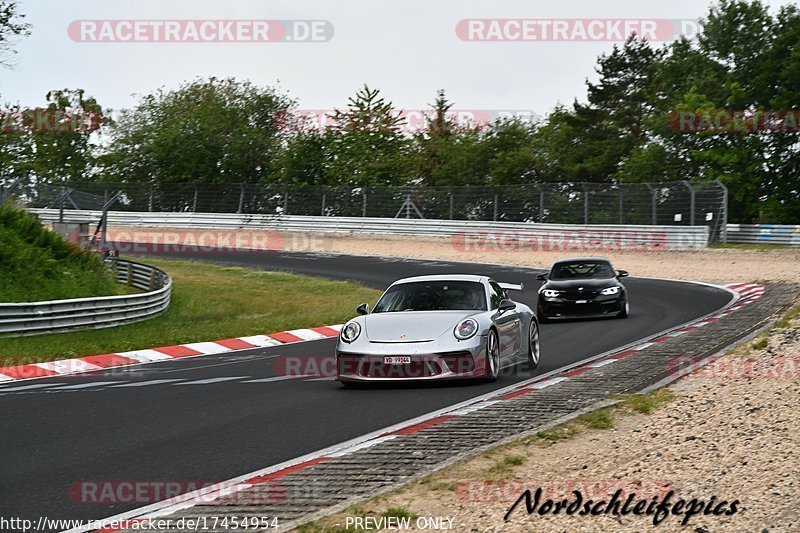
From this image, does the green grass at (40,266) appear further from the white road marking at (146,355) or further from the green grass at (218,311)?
the white road marking at (146,355)

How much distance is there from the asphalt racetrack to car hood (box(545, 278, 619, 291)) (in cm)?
313

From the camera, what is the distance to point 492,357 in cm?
1209

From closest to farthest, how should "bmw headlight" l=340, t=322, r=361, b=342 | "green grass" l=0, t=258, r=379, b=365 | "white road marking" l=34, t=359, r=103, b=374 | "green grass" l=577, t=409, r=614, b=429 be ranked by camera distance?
1. "green grass" l=577, t=409, r=614, b=429
2. "bmw headlight" l=340, t=322, r=361, b=342
3. "white road marking" l=34, t=359, r=103, b=374
4. "green grass" l=0, t=258, r=379, b=365

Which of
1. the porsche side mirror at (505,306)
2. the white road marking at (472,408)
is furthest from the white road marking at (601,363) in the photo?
the white road marking at (472,408)

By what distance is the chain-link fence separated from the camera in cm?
4144

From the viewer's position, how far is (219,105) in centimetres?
9481

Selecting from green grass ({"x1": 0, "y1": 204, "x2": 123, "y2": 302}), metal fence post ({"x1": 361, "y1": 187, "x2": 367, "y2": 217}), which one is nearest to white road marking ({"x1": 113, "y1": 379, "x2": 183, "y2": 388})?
green grass ({"x1": 0, "y1": 204, "x2": 123, "y2": 302})

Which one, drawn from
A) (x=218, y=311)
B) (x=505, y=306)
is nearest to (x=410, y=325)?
(x=505, y=306)

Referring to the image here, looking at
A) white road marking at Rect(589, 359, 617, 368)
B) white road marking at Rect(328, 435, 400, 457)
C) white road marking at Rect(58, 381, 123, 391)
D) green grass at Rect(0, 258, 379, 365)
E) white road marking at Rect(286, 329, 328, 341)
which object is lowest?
green grass at Rect(0, 258, 379, 365)

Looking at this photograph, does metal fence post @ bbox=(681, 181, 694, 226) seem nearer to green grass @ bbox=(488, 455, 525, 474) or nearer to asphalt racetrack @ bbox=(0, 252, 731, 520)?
asphalt racetrack @ bbox=(0, 252, 731, 520)

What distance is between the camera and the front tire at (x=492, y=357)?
39.2 ft

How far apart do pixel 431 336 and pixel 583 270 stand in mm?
11118

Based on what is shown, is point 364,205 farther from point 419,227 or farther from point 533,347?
point 533,347

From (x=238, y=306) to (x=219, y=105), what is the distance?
226 ft
